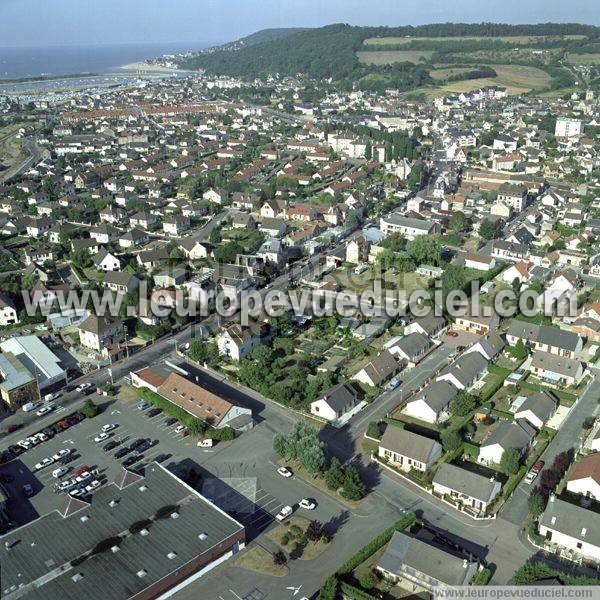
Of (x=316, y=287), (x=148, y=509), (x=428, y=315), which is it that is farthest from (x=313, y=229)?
(x=148, y=509)

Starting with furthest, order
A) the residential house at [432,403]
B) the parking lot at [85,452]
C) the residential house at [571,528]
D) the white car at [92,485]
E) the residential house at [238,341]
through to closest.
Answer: the residential house at [238,341], the residential house at [432,403], the white car at [92,485], the parking lot at [85,452], the residential house at [571,528]

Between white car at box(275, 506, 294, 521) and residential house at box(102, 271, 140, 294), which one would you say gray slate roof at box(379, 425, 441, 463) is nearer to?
white car at box(275, 506, 294, 521)

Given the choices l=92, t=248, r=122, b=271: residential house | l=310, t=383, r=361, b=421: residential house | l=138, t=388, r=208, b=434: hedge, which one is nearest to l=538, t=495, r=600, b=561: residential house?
l=310, t=383, r=361, b=421: residential house

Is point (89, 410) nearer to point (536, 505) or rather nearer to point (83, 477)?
point (83, 477)

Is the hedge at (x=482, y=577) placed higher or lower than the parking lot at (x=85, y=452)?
lower

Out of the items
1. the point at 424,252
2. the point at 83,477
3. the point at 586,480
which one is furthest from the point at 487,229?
the point at 83,477

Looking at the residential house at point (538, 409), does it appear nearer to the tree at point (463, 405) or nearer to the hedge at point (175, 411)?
the tree at point (463, 405)

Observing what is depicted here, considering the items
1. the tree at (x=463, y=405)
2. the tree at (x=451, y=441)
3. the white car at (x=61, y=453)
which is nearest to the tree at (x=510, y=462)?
the tree at (x=451, y=441)
